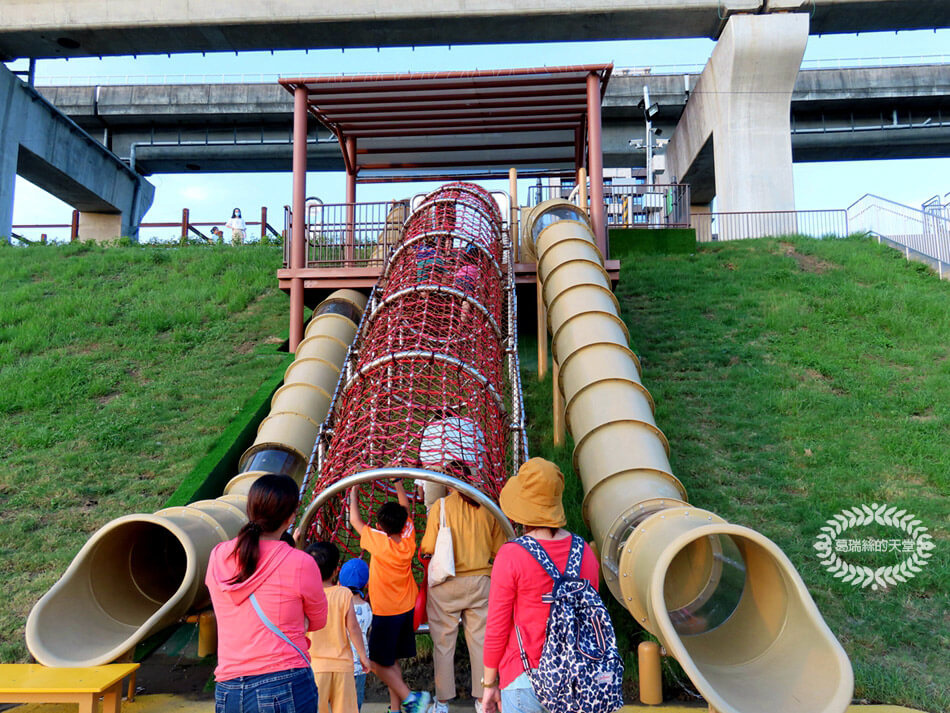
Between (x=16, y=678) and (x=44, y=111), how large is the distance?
21501mm

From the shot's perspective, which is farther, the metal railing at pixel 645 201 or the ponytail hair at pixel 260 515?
the metal railing at pixel 645 201

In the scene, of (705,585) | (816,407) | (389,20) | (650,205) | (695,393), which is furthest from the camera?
(650,205)

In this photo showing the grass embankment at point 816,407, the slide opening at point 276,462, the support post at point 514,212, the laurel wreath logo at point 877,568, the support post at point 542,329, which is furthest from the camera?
the support post at point 514,212

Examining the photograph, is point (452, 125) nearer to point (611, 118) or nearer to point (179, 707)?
point (179, 707)

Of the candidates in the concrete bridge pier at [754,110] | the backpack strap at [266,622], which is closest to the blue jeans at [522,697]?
the backpack strap at [266,622]

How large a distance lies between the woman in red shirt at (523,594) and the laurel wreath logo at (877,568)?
147 inches

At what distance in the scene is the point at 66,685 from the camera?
13.3ft

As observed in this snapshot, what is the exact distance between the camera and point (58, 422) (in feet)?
28.6

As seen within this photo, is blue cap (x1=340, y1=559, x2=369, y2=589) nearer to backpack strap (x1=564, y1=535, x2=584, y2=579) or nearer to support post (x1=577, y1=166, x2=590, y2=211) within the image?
backpack strap (x1=564, y1=535, x2=584, y2=579)

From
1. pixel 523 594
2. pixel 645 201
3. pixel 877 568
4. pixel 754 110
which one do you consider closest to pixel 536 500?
pixel 523 594

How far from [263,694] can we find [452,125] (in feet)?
37.5

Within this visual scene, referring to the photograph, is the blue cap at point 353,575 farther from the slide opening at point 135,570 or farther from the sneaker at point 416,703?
the slide opening at point 135,570

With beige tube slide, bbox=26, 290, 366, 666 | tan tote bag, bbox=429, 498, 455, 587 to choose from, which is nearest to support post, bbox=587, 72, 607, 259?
beige tube slide, bbox=26, 290, 366, 666

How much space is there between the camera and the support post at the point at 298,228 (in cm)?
1030
